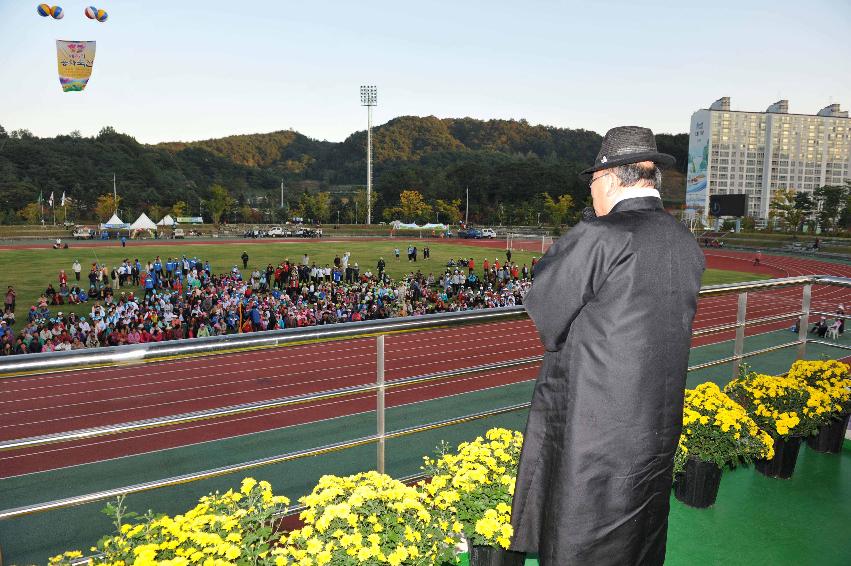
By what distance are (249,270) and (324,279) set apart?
390 inches

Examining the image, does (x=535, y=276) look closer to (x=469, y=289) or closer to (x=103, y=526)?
(x=103, y=526)

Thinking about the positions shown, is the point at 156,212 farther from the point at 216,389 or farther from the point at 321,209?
the point at 216,389

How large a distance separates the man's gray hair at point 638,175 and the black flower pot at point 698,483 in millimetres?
1998

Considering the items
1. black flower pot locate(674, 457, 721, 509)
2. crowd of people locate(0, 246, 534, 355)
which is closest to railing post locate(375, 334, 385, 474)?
black flower pot locate(674, 457, 721, 509)

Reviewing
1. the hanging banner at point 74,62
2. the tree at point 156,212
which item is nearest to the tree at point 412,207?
the tree at point 156,212

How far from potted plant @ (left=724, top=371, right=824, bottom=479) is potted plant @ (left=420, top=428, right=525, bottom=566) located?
1.92 m

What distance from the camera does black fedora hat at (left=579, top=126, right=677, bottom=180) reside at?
5.63 ft

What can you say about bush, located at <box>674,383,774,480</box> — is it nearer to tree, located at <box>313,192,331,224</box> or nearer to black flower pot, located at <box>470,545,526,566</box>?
black flower pot, located at <box>470,545,526,566</box>

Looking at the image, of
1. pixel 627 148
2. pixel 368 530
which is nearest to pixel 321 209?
pixel 368 530

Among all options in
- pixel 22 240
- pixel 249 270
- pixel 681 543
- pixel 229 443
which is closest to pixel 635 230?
pixel 681 543

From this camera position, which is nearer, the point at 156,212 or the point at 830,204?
the point at 830,204

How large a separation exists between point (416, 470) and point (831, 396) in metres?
6.43

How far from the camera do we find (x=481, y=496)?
7.70 feet

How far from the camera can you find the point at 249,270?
4009 centimetres
